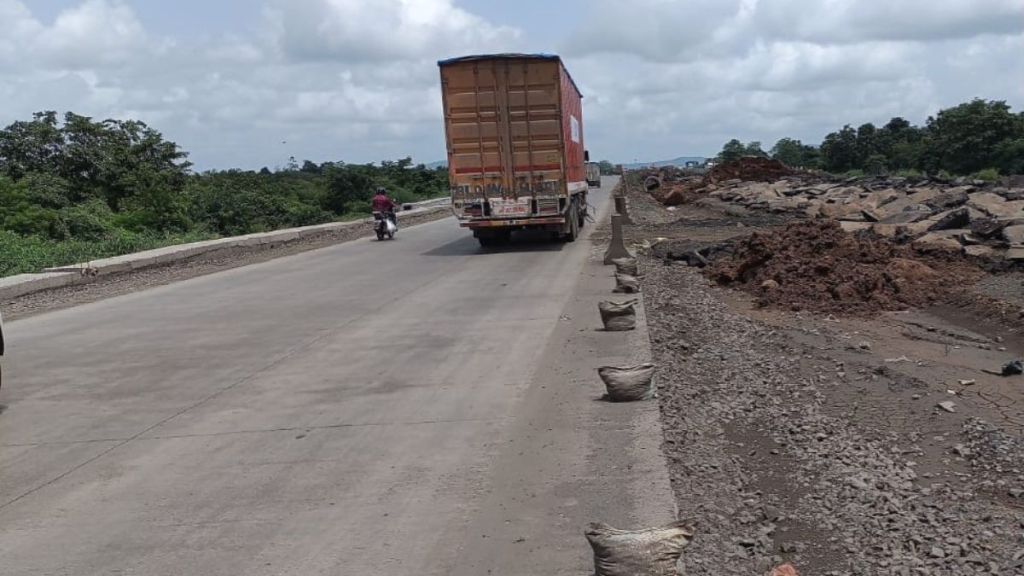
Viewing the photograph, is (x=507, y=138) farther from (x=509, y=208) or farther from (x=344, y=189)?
(x=344, y=189)

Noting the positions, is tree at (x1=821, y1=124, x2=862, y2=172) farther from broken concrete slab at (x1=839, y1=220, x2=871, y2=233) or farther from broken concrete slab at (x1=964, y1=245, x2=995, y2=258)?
broken concrete slab at (x1=964, y1=245, x2=995, y2=258)

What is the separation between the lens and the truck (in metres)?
19.4

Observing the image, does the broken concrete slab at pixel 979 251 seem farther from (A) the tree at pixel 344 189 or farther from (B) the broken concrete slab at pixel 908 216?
(A) the tree at pixel 344 189

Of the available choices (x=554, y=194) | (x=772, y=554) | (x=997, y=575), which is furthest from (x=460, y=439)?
(x=554, y=194)

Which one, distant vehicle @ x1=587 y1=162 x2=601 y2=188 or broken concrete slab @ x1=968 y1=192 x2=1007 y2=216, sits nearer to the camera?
broken concrete slab @ x1=968 y1=192 x2=1007 y2=216

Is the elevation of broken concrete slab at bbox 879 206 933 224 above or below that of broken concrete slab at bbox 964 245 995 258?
above

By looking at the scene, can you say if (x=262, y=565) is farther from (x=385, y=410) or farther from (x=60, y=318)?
(x=60, y=318)

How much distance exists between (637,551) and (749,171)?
2204 inches

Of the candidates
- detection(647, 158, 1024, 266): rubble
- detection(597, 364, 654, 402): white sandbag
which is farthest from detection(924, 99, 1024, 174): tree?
detection(597, 364, 654, 402): white sandbag

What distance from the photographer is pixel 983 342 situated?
10.3m

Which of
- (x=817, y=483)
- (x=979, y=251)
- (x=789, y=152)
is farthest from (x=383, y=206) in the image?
(x=789, y=152)

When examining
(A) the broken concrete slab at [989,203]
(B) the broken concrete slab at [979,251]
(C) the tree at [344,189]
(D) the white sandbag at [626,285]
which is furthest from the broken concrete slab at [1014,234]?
(C) the tree at [344,189]

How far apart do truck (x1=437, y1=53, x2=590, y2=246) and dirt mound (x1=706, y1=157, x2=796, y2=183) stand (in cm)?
3694

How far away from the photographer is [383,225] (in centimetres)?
2541
